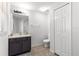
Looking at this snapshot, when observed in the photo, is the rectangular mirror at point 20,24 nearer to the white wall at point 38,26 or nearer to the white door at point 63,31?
the white wall at point 38,26

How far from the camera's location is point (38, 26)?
2934 mm

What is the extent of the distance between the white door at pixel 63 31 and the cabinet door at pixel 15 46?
929 mm

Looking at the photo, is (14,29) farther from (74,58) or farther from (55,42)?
(74,58)

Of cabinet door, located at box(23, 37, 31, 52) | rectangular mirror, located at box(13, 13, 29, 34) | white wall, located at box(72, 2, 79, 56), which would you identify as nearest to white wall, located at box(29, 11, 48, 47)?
rectangular mirror, located at box(13, 13, 29, 34)

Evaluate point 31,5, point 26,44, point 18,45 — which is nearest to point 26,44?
point 26,44

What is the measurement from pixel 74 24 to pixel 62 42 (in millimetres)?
547

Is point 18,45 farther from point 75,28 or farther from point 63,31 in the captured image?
point 75,28

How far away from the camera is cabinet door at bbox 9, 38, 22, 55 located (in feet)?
5.59

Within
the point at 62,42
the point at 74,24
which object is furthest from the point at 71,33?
the point at 62,42

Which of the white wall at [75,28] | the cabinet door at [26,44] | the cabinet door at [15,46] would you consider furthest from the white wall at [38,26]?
the white wall at [75,28]

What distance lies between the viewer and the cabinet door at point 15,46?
1.71m

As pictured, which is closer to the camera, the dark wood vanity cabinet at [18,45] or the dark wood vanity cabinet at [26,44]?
the dark wood vanity cabinet at [18,45]

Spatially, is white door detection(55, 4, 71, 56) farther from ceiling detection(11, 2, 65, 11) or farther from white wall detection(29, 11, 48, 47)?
white wall detection(29, 11, 48, 47)

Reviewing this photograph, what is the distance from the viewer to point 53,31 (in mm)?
2104
